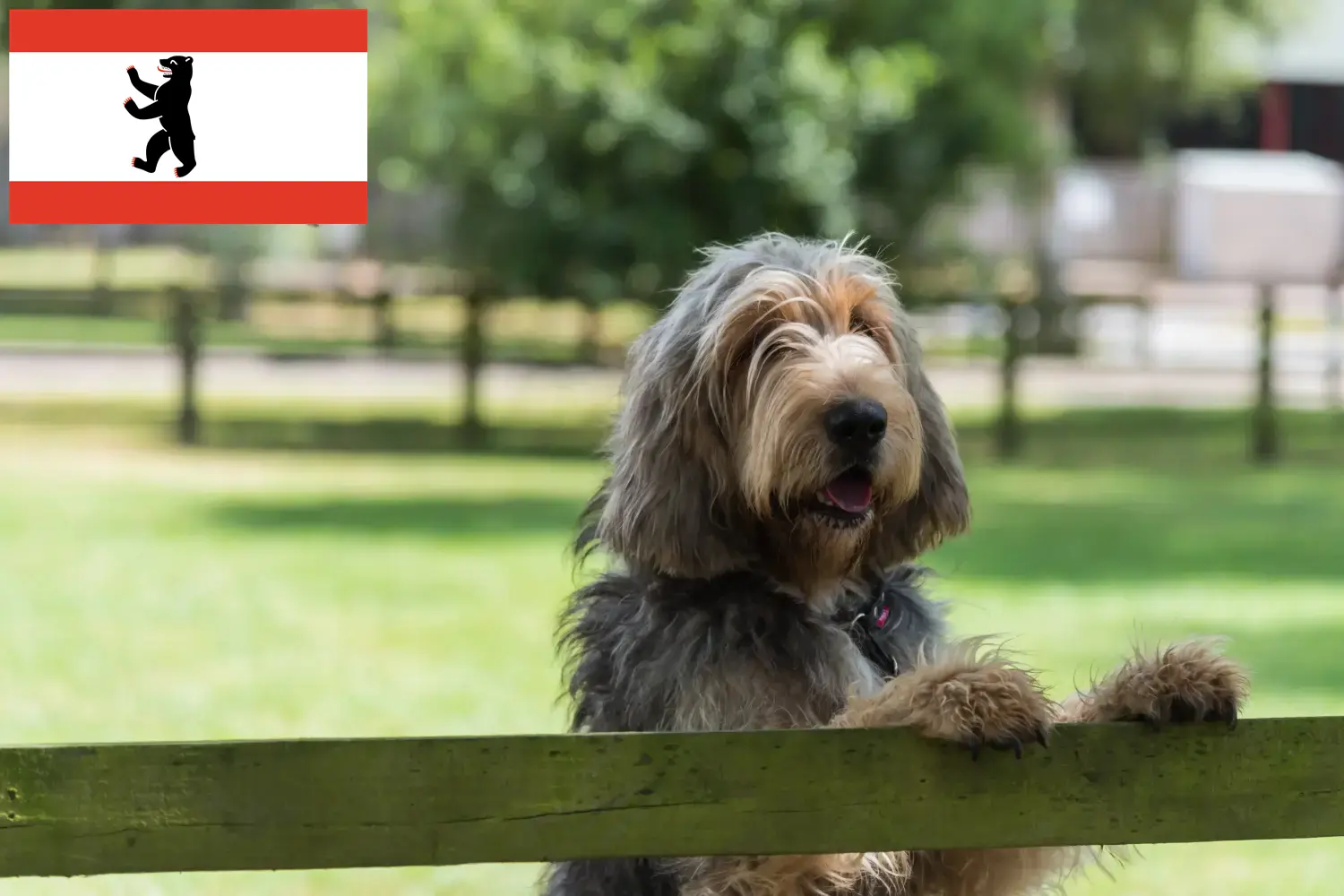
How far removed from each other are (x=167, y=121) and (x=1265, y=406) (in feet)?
50.2

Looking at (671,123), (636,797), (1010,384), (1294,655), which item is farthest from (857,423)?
(1010,384)

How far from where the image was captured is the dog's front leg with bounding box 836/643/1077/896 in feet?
10.4

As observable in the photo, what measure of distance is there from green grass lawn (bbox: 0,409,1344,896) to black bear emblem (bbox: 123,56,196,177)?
2.25 meters

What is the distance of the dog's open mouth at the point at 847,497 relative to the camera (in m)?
4.11

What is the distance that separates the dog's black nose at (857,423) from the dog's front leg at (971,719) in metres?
0.49

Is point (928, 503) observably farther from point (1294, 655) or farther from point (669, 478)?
point (1294, 655)

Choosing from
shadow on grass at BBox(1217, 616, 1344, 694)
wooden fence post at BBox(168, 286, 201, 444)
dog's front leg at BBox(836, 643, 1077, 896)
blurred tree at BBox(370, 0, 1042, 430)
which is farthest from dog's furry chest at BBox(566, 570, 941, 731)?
wooden fence post at BBox(168, 286, 201, 444)

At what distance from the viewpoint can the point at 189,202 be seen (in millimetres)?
6312

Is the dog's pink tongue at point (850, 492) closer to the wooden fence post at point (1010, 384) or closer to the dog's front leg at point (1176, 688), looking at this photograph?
the dog's front leg at point (1176, 688)

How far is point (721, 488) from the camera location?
13.8ft

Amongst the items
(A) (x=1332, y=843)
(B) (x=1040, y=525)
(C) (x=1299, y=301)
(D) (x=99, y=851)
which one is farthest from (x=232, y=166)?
(C) (x=1299, y=301)

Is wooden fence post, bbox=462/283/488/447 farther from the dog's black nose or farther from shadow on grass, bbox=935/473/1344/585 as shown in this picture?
the dog's black nose

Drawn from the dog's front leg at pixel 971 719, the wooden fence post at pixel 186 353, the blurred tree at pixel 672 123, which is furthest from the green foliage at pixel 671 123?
the dog's front leg at pixel 971 719

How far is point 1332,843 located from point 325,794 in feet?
17.0
